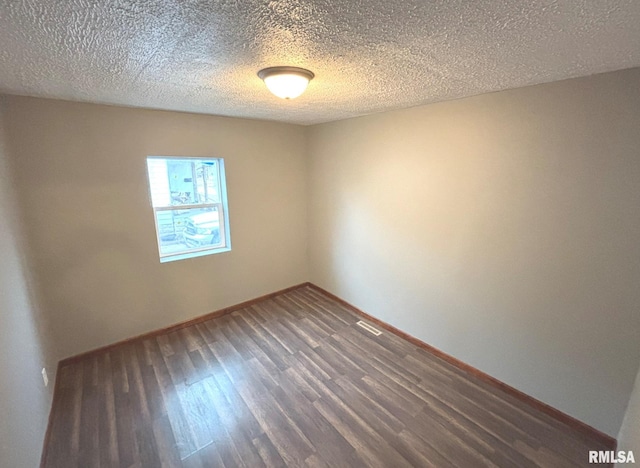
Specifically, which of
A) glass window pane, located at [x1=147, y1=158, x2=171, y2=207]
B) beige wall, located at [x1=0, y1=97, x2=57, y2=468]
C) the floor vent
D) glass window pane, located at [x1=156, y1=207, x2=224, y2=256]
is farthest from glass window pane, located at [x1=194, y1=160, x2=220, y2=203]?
the floor vent

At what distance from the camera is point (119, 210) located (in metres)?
2.57

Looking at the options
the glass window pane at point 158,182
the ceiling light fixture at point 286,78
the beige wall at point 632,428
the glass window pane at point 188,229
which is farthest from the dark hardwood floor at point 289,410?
the ceiling light fixture at point 286,78

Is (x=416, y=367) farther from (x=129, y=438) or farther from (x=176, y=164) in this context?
(x=176, y=164)

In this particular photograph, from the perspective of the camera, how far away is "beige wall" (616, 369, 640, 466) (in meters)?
1.32

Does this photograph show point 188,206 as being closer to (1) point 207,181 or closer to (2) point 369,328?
(1) point 207,181

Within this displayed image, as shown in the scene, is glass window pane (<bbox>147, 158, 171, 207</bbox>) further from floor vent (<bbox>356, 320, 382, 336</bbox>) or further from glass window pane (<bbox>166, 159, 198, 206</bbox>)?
floor vent (<bbox>356, 320, 382, 336</bbox>)

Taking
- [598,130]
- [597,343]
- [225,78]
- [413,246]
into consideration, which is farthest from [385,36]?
[597,343]

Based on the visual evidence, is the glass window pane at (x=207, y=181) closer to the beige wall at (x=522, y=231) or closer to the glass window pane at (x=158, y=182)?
the glass window pane at (x=158, y=182)

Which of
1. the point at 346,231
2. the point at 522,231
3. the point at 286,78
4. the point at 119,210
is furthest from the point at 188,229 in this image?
the point at 522,231

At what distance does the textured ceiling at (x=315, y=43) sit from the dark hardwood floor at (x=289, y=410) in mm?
2228

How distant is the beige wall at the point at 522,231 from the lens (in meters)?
1.60

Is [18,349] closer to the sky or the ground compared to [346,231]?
closer to the ground

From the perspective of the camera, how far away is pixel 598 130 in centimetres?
159

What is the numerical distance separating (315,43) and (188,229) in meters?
2.58
